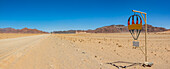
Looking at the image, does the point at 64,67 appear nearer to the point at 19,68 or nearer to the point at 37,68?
the point at 37,68

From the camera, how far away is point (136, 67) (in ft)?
17.7

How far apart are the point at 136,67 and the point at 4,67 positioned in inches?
224

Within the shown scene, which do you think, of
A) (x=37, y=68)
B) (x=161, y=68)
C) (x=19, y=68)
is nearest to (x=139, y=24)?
(x=161, y=68)

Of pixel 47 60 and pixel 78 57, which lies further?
pixel 78 57

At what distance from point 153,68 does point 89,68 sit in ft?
9.26

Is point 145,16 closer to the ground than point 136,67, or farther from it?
farther from it

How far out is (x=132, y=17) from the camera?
18.3 feet

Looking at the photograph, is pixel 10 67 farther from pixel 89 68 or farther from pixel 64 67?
pixel 89 68

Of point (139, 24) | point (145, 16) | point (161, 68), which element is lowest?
point (161, 68)

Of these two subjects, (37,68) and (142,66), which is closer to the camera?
(37,68)

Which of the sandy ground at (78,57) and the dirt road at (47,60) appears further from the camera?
the sandy ground at (78,57)

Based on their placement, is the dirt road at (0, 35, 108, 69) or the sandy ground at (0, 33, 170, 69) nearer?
the dirt road at (0, 35, 108, 69)

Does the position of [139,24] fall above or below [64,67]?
above

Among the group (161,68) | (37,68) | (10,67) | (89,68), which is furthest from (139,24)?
(10,67)
